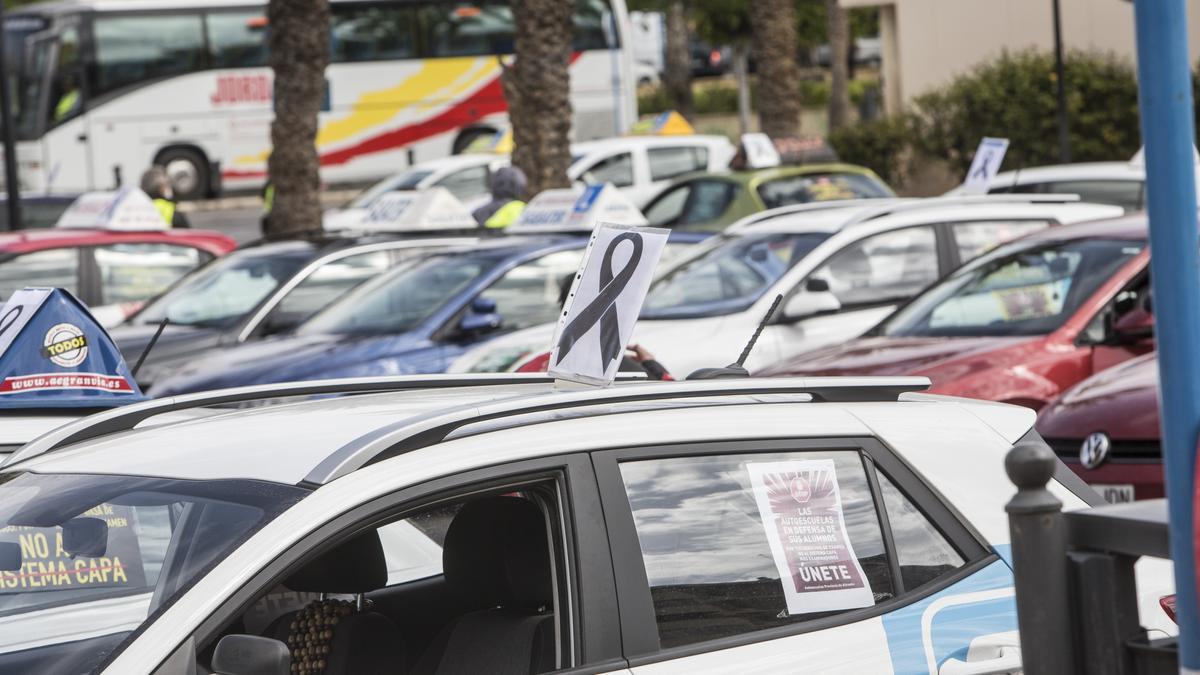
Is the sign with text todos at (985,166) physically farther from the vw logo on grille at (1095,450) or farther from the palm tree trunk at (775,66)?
the palm tree trunk at (775,66)

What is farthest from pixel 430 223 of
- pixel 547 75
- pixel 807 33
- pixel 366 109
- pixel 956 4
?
pixel 807 33

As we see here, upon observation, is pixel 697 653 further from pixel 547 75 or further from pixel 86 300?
pixel 547 75

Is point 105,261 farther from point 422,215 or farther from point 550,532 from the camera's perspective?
point 550,532

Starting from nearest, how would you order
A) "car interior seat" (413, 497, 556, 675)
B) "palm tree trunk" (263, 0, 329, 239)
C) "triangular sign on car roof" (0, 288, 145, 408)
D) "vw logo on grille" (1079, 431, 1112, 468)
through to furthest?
"car interior seat" (413, 497, 556, 675), "triangular sign on car roof" (0, 288, 145, 408), "vw logo on grille" (1079, 431, 1112, 468), "palm tree trunk" (263, 0, 329, 239)

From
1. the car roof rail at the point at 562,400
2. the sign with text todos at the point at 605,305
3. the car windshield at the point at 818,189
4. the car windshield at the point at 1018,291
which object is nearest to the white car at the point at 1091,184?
the car windshield at the point at 818,189

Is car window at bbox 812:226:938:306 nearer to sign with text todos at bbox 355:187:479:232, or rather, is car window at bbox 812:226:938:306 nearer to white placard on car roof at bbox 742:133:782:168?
sign with text todos at bbox 355:187:479:232

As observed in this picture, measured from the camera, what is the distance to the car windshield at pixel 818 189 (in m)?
16.6

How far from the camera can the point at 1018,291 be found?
8867mm

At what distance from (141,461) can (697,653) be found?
112cm

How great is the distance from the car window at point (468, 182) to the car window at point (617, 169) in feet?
6.78

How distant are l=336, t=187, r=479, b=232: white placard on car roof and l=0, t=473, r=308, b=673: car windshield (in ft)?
31.7

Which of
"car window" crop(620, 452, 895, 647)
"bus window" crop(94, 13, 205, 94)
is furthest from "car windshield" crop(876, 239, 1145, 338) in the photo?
"bus window" crop(94, 13, 205, 94)

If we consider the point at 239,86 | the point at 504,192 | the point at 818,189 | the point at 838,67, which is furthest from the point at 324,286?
the point at 838,67

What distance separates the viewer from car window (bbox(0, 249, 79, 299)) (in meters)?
12.9
